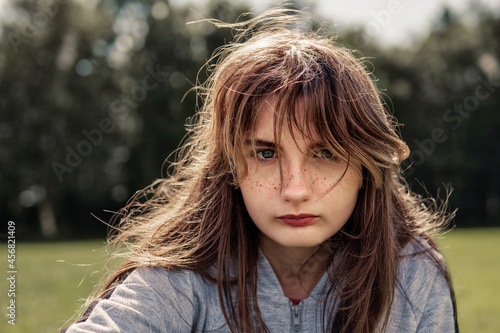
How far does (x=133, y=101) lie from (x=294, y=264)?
87.4 feet

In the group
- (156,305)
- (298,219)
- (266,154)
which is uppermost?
(266,154)

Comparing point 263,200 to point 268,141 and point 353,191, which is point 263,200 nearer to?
point 268,141

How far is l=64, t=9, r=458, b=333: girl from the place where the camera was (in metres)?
2.09

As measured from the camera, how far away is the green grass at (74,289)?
611 cm

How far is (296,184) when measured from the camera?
2037mm

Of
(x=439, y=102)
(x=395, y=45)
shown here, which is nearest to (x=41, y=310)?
(x=439, y=102)

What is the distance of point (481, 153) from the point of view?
28750 millimetres

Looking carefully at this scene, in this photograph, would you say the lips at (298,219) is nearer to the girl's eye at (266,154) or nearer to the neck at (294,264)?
the girl's eye at (266,154)

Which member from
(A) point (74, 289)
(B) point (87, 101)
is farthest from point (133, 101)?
(A) point (74, 289)

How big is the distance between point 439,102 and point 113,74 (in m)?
16.1

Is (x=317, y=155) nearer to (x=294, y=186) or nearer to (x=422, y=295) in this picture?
(x=294, y=186)

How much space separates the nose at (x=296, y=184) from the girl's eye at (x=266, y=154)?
0.27ft

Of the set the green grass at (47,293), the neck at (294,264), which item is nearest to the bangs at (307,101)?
the neck at (294,264)

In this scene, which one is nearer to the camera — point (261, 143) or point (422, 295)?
point (261, 143)
